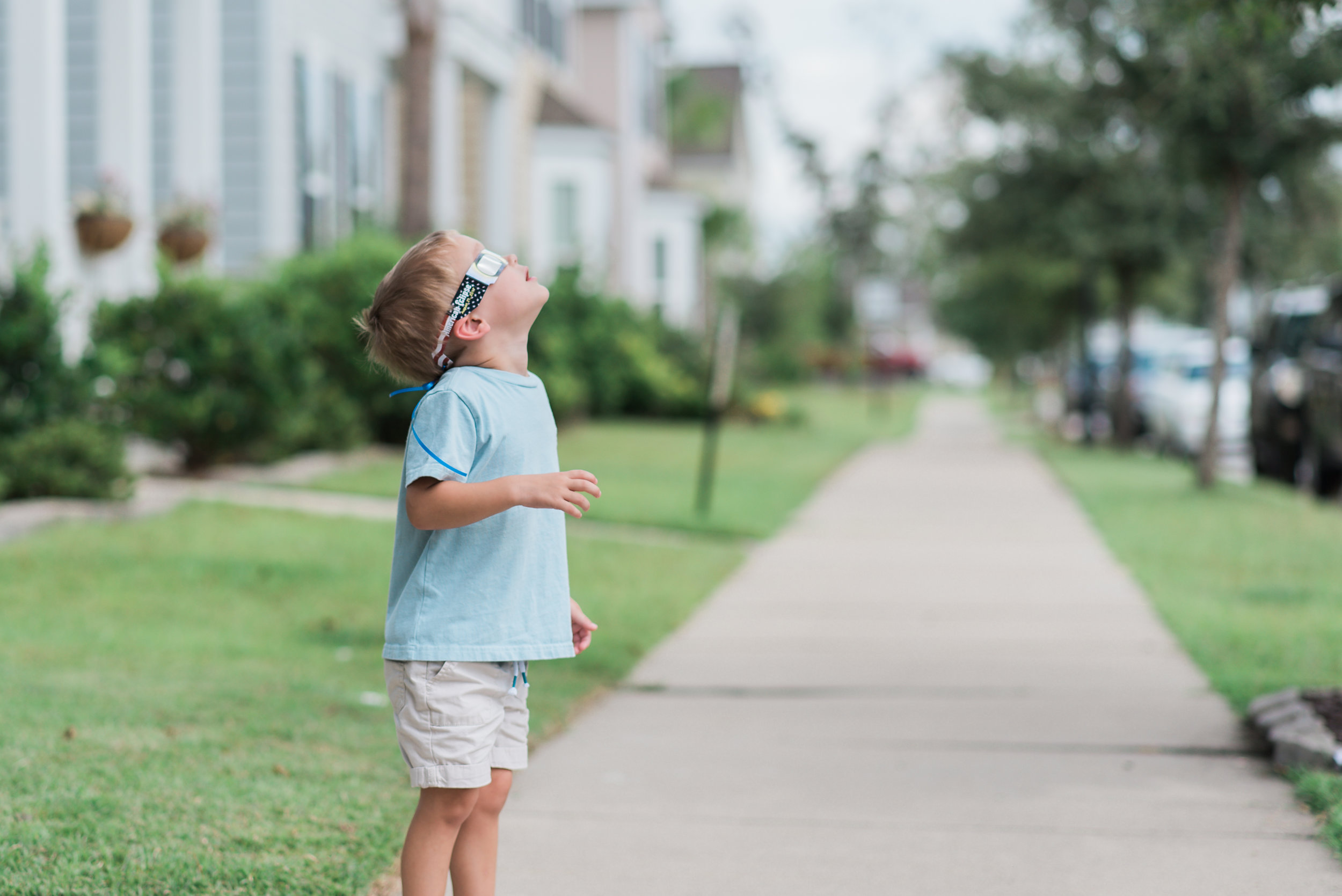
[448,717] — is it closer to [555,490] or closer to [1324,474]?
[555,490]

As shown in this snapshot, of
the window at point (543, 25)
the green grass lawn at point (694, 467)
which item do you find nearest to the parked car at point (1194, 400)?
the green grass lawn at point (694, 467)

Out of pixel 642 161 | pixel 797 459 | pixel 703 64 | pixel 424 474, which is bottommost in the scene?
pixel 797 459

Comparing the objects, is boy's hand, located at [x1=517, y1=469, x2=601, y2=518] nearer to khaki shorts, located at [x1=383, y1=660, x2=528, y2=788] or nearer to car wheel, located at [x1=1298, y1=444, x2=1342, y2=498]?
khaki shorts, located at [x1=383, y1=660, x2=528, y2=788]

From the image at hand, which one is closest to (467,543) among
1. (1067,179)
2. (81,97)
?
(81,97)

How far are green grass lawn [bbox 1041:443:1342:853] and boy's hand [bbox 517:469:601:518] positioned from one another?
7.92ft

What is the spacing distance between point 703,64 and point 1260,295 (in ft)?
82.6

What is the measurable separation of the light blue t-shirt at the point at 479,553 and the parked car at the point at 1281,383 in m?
12.1

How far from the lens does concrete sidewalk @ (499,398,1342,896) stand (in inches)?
148

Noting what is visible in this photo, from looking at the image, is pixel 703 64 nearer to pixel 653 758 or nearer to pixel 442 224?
pixel 442 224

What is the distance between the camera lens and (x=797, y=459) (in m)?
17.6

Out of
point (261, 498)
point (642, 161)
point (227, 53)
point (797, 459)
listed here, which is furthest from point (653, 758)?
point (642, 161)

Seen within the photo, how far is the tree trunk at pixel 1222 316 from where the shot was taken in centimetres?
1279

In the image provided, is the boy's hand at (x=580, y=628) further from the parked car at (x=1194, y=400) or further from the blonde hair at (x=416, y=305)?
the parked car at (x=1194, y=400)

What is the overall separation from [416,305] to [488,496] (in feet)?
1.48
